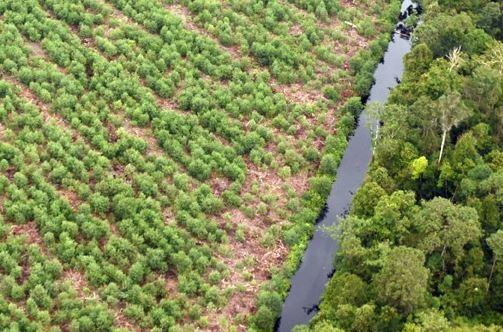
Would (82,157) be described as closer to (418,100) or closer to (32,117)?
(32,117)

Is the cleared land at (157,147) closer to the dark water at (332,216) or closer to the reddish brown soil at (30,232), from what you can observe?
the reddish brown soil at (30,232)

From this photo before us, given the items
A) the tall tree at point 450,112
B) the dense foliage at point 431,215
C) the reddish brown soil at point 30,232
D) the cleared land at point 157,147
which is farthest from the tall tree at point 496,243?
the reddish brown soil at point 30,232

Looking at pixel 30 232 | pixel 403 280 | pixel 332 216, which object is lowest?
pixel 30 232

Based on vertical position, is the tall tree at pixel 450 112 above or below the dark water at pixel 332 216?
above

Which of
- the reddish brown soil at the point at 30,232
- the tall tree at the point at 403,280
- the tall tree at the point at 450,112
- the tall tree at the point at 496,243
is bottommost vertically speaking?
the reddish brown soil at the point at 30,232

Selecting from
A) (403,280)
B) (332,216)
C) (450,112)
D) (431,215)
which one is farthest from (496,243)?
(332,216)

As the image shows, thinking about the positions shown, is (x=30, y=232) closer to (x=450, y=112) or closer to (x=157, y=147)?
(x=157, y=147)
